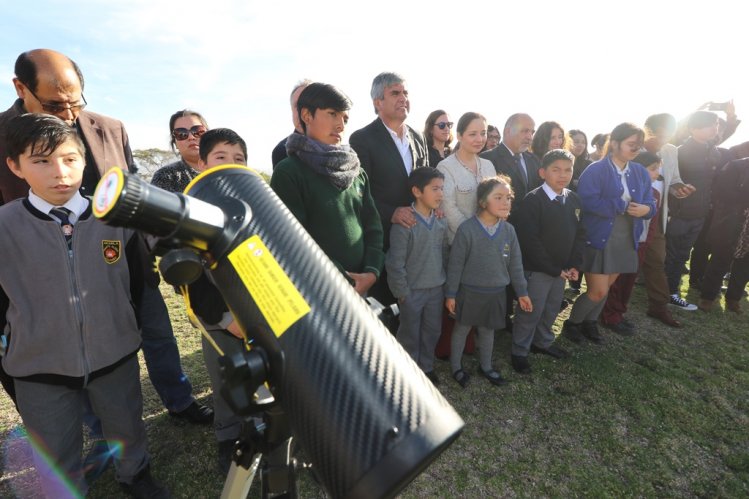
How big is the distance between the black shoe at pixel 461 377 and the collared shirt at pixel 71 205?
325cm

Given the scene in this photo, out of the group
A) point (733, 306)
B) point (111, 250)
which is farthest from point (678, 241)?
point (111, 250)

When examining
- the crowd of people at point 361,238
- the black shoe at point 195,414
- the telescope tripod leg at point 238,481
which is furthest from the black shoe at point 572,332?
the telescope tripod leg at point 238,481

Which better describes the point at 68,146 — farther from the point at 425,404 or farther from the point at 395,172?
the point at 395,172

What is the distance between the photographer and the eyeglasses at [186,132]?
2.89 meters

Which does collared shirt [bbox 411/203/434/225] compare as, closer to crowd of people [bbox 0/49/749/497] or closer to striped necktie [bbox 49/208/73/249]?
crowd of people [bbox 0/49/749/497]

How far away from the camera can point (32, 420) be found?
5.92 ft

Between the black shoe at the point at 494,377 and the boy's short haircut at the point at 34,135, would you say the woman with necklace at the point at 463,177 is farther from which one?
the boy's short haircut at the point at 34,135

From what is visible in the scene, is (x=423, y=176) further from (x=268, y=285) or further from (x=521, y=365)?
(x=268, y=285)

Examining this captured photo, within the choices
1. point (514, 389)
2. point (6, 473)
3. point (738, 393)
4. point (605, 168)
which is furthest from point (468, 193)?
point (6, 473)

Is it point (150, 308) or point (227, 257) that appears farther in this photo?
point (150, 308)

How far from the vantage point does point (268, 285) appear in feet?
3.22

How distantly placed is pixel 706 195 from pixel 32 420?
7.79 metres

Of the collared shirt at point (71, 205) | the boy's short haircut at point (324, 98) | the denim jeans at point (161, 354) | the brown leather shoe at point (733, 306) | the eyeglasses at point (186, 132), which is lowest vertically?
the brown leather shoe at point (733, 306)

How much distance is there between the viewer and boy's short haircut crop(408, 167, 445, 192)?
320 cm
